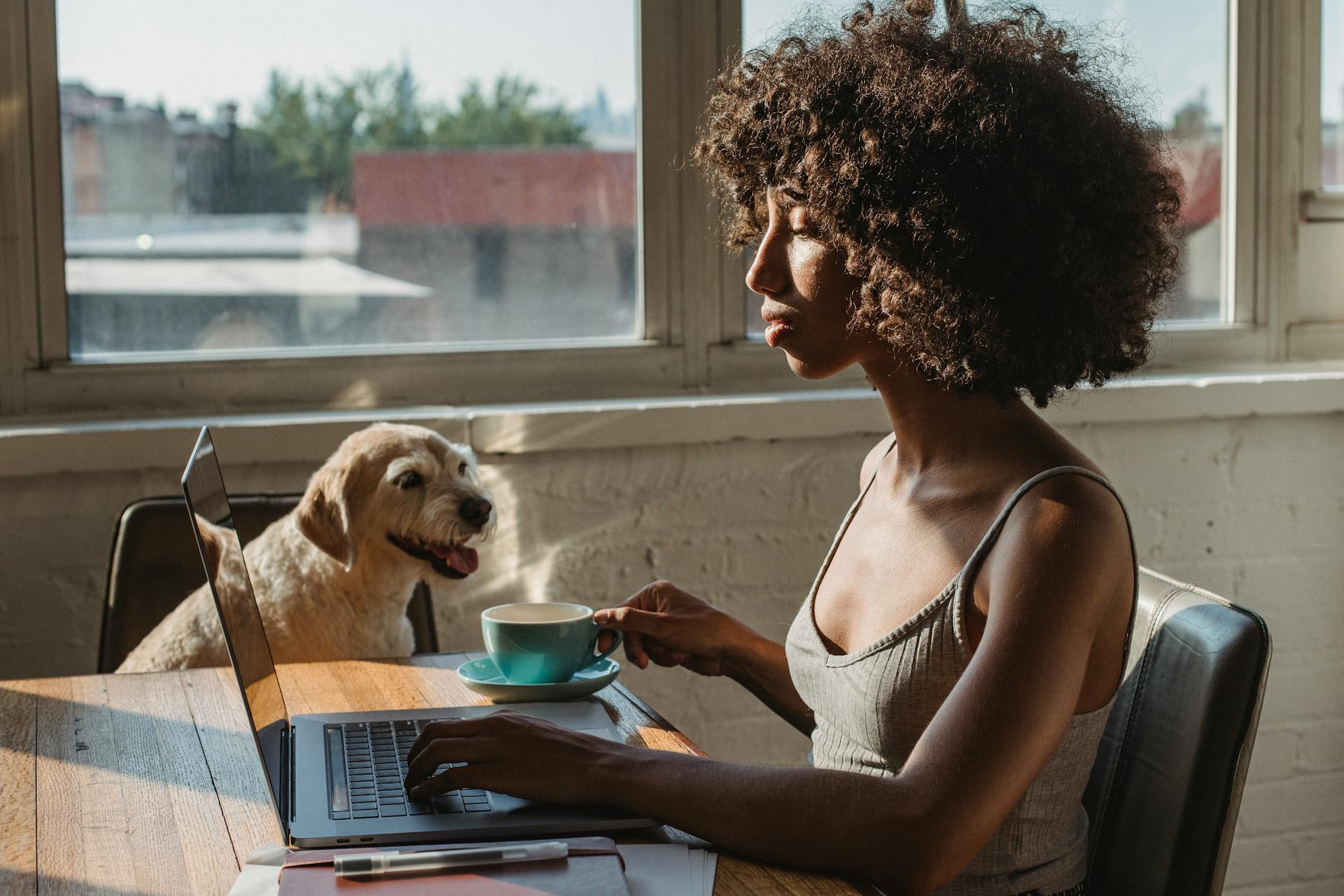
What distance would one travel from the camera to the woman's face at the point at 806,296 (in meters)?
1.33

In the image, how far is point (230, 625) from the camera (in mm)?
1103

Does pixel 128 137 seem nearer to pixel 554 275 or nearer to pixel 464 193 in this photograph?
pixel 464 193

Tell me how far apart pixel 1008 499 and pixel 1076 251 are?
0.85ft

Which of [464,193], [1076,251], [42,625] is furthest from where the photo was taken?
[464,193]

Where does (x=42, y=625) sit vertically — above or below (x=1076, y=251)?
below

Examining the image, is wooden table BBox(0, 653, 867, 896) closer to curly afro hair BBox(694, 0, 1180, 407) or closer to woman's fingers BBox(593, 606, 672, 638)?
woman's fingers BBox(593, 606, 672, 638)

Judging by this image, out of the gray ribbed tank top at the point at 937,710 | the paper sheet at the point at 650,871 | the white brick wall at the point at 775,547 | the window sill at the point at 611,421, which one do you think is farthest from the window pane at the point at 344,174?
the paper sheet at the point at 650,871

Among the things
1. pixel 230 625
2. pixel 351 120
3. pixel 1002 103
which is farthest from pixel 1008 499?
pixel 351 120

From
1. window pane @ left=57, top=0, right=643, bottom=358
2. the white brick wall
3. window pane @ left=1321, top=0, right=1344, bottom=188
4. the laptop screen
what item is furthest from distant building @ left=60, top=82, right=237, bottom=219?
window pane @ left=1321, top=0, right=1344, bottom=188

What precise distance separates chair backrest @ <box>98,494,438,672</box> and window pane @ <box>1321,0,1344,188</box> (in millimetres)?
2444

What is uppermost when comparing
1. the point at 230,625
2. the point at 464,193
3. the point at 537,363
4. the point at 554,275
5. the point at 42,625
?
the point at 464,193

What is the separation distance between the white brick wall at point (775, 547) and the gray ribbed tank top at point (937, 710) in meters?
1.16

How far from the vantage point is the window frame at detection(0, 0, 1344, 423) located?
2221 millimetres

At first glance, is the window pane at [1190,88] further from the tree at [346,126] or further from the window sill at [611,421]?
the tree at [346,126]
